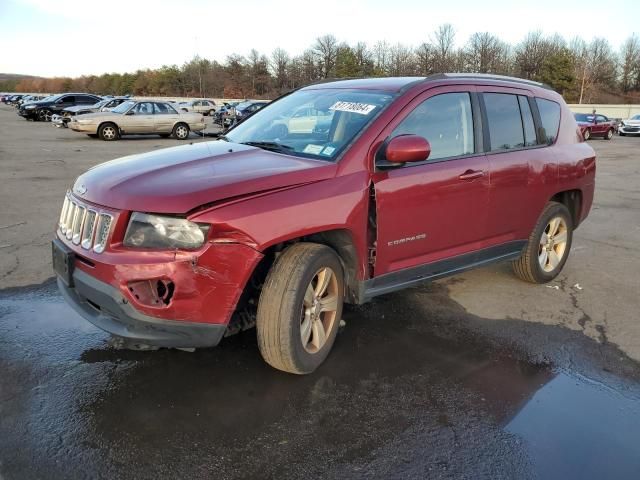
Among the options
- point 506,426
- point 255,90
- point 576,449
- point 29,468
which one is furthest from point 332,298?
point 255,90

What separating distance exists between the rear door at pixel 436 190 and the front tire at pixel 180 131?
20025 mm

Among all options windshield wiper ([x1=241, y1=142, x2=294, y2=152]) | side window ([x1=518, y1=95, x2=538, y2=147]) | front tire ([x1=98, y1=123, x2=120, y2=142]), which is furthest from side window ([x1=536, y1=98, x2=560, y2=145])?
front tire ([x1=98, y1=123, x2=120, y2=142])

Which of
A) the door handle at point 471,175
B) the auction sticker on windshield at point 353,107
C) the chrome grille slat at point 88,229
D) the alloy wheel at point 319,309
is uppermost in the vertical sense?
the auction sticker on windshield at point 353,107

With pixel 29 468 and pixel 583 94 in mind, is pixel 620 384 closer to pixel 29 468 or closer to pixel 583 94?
pixel 29 468

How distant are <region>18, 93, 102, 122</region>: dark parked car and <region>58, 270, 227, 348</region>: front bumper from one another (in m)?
33.4

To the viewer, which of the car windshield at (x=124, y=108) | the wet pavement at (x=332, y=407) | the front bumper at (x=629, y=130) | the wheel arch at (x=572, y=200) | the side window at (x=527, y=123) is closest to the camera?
the wet pavement at (x=332, y=407)

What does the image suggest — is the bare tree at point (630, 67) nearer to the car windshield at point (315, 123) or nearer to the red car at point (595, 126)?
the red car at point (595, 126)

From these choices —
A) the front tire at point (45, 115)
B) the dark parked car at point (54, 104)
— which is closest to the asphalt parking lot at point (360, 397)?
the dark parked car at point (54, 104)

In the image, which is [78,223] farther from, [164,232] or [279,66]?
[279,66]

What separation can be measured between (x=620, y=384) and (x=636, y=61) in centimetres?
8942

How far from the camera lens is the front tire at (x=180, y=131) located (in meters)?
22.6

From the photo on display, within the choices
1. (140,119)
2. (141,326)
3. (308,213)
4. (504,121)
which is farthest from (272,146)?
(140,119)

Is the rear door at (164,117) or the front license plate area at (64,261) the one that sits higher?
the rear door at (164,117)

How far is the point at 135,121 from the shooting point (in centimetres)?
2183
